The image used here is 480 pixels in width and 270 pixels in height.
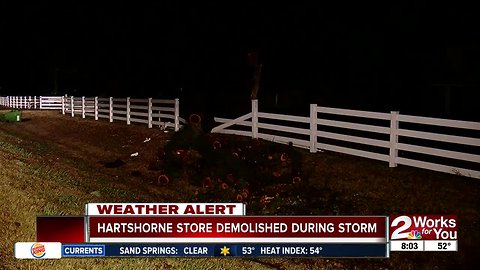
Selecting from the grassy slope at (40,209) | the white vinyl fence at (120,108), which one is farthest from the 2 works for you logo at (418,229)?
the white vinyl fence at (120,108)

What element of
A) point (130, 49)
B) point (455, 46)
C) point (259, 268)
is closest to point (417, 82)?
point (455, 46)

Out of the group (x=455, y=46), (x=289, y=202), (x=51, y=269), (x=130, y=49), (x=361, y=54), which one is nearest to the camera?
(x=51, y=269)

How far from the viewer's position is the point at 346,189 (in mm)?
11148

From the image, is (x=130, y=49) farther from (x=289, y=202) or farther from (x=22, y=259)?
(x=22, y=259)

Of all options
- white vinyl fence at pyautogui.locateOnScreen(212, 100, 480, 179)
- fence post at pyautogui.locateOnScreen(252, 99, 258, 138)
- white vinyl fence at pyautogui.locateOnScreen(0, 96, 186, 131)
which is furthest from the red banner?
white vinyl fence at pyautogui.locateOnScreen(0, 96, 186, 131)

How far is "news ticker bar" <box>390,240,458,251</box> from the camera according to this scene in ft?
23.1

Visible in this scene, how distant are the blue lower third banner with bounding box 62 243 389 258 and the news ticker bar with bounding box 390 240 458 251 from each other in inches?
16.4

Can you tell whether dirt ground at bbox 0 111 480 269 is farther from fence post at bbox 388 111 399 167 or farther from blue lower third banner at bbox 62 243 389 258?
blue lower third banner at bbox 62 243 389 258

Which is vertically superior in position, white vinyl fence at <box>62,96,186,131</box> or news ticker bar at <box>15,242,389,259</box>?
white vinyl fence at <box>62,96,186,131</box>

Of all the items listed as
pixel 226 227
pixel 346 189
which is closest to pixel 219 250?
pixel 226 227

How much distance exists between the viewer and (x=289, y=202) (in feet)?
36.4

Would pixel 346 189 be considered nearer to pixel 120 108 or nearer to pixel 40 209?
pixel 40 209

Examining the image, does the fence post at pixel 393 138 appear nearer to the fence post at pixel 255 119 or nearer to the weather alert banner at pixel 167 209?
the fence post at pixel 255 119

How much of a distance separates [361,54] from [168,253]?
34.9m
